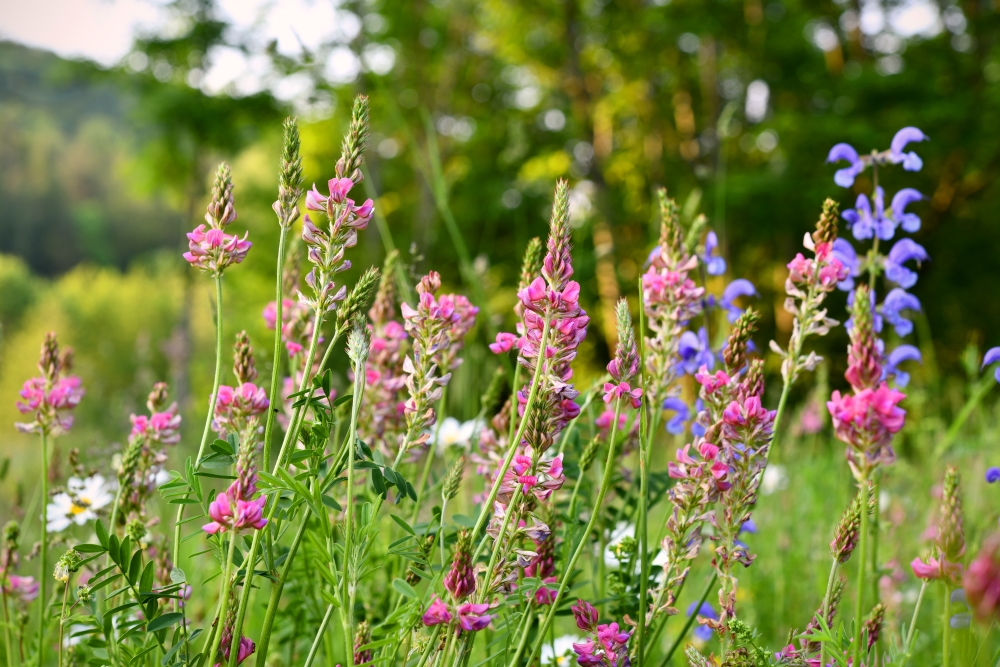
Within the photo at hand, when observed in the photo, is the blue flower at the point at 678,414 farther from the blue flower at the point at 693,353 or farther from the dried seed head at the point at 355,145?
the dried seed head at the point at 355,145

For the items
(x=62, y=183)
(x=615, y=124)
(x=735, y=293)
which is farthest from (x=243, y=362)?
(x=62, y=183)

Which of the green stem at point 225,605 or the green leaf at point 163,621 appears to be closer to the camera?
the green stem at point 225,605

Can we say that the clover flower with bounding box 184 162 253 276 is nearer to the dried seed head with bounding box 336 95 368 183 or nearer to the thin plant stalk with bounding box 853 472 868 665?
the dried seed head with bounding box 336 95 368 183

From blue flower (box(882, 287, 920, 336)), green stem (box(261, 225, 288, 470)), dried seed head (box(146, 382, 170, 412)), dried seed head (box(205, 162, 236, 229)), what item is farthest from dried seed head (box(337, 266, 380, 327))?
blue flower (box(882, 287, 920, 336))

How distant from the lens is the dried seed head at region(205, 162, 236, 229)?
105 cm

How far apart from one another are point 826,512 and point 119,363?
30.8 m

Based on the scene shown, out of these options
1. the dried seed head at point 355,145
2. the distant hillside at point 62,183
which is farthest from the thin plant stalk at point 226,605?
the distant hillside at point 62,183

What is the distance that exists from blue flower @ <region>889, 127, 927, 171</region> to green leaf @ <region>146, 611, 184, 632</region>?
158 cm

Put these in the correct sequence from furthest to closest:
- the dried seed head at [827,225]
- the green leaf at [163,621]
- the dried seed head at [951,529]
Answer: the dried seed head at [827,225]
the green leaf at [163,621]
the dried seed head at [951,529]

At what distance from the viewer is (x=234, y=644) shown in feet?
3.09

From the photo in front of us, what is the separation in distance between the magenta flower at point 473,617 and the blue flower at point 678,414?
0.89 m

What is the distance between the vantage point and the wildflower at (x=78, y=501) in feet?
4.91

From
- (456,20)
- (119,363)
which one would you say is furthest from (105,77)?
(119,363)

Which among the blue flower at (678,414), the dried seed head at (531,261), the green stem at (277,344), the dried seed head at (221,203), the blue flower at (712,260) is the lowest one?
the green stem at (277,344)
